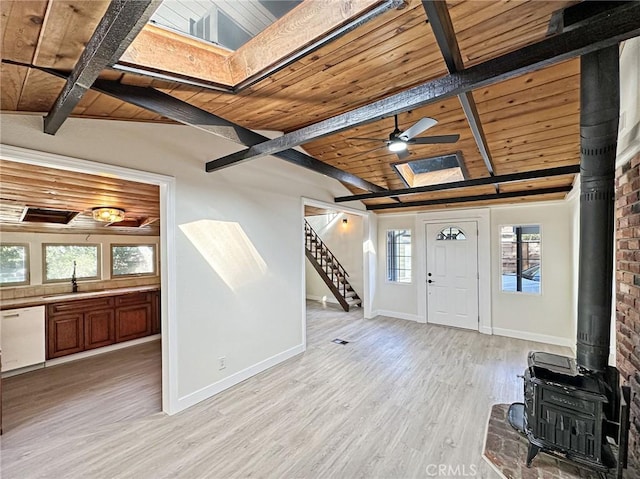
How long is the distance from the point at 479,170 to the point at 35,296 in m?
6.64

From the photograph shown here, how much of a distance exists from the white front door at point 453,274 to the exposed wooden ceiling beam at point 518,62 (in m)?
4.47

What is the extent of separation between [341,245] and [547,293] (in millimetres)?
4808

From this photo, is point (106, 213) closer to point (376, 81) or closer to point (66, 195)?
point (66, 195)

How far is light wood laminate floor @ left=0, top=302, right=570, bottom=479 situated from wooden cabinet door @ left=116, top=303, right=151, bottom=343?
1.25 feet

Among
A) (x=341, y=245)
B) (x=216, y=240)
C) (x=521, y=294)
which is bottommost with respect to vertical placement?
(x=521, y=294)

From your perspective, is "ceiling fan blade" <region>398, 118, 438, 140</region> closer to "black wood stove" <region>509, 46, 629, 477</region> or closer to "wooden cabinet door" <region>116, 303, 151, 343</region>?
"black wood stove" <region>509, 46, 629, 477</region>

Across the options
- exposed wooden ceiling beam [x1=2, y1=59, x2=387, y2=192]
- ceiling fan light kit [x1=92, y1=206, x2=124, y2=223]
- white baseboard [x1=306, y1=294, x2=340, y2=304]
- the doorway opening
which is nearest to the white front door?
white baseboard [x1=306, y1=294, x2=340, y2=304]

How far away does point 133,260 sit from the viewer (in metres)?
5.39

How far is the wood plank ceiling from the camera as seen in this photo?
1.33 meters

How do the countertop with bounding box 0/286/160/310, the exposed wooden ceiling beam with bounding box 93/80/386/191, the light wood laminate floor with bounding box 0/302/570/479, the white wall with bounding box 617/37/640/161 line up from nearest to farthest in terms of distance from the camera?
1. the white wall with bounding box 617/37/640/161
2. the exposed wooden ceiling beam with bounding box 93/80/386/191
3. the light wood laminate floor with bounding box 0/302/570/479
4. the countertop with bounding box 0/286/160/310

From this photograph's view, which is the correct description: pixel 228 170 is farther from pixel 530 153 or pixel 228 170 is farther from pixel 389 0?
pixel 530 153

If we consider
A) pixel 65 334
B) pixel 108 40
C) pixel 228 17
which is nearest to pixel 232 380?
pixel 65 334

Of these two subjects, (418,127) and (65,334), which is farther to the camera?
(65,334)

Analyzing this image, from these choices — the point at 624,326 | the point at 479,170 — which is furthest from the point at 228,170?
the point at 624,326
